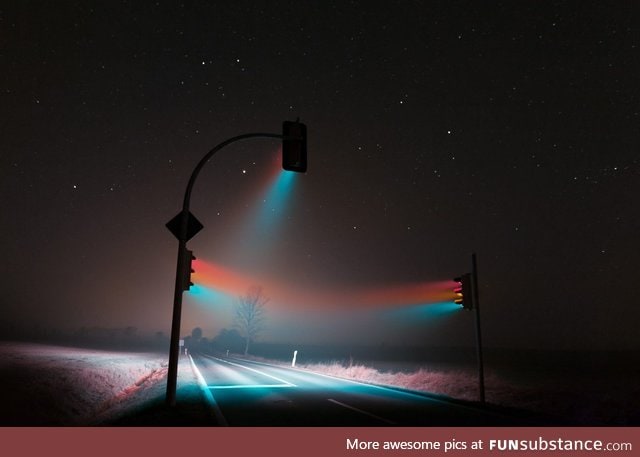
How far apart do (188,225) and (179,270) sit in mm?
1165

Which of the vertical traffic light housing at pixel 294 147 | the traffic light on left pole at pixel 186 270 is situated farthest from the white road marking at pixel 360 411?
the vertical traffic light housing at pixel 294 147

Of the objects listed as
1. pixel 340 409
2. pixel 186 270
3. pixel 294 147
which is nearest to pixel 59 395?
pixel 186 270

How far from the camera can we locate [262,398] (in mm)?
12500

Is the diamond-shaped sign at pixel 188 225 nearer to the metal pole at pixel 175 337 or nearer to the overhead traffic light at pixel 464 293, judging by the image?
the metal pole at pixel 175 337

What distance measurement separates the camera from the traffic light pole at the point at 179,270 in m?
9.50

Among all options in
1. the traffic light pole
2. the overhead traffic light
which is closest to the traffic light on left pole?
the traffic light pole

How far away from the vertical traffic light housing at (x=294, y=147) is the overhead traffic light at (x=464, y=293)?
8236mm

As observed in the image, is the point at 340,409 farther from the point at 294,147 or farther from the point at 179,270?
the point at 294,147

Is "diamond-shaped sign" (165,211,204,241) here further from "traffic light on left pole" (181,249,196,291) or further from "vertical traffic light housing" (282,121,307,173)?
"vertical traffic light housing" (282,121,307,173)

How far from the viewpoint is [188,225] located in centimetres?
1054
